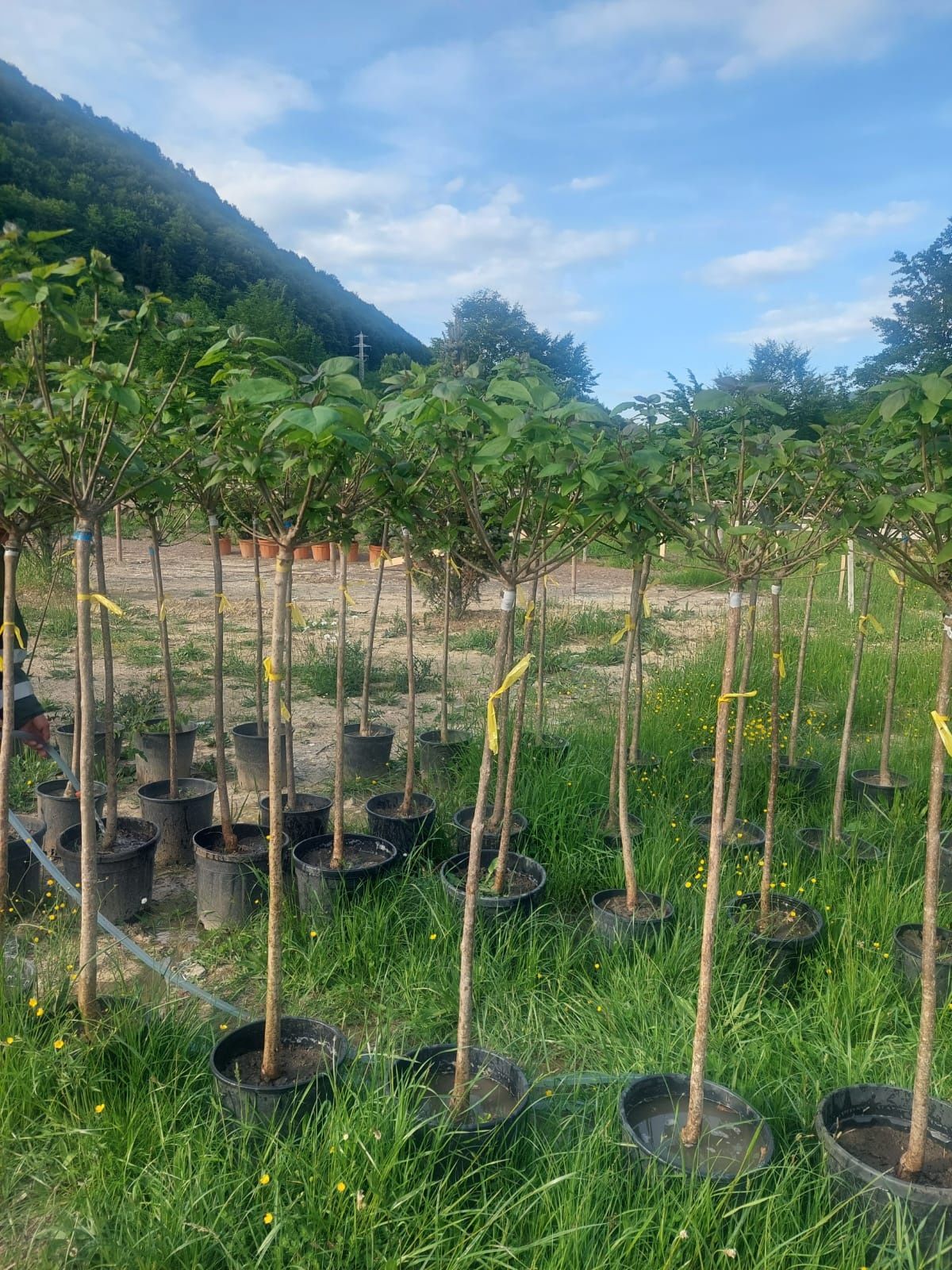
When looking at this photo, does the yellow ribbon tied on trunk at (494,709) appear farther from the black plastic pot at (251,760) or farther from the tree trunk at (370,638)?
the black plastic pot at (251,760)

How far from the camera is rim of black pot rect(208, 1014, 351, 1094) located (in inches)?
83.8

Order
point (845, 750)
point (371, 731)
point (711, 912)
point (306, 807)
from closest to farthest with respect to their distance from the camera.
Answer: point (711, 912) → point (845, 750) → point (306, 807) → point (371, 731)

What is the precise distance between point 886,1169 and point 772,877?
1651 millimetres

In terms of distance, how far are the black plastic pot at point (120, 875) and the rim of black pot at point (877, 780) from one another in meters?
3.46

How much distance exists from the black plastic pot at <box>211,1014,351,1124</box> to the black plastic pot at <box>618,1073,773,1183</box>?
72 centimetres

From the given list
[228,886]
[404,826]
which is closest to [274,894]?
[228,886]

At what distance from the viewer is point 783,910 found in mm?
3279

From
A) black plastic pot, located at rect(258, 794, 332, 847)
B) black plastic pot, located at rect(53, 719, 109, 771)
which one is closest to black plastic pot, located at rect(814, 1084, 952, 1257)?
black plastic pot, located at rect(258, 794, 332, 847)

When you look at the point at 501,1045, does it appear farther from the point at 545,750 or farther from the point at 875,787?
the point at 875,787

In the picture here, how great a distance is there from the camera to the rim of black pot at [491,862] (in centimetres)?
319

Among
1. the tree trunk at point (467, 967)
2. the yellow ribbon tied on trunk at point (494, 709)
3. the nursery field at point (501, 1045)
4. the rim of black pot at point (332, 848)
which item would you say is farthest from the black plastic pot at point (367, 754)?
the yellow ribbon tied on trunk at point (494, 709)

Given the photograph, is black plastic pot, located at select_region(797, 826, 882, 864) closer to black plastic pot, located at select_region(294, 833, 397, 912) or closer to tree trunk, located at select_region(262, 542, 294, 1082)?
black plastic pot, located at select_region(294, 833, 397, 912)

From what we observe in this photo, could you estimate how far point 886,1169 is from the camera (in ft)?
6.43

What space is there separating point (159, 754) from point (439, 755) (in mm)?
1621
